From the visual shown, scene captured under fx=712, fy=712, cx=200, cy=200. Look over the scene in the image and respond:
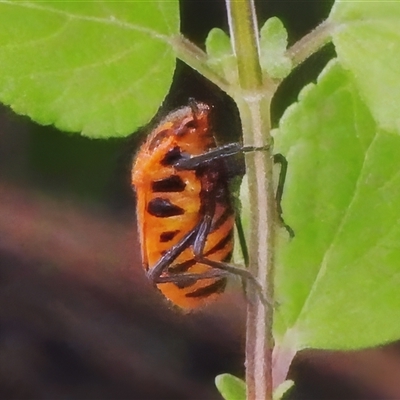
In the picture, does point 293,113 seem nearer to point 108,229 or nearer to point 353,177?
point 353,177

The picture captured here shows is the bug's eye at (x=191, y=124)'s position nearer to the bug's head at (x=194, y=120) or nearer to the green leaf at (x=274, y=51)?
the bug's head at (x=194, y=120)

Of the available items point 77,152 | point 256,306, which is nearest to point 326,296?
point 256,306

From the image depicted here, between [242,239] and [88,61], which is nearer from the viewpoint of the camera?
[88,61]

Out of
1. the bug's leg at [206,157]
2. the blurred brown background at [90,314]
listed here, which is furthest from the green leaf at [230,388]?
the blurred brown background at [90,314]

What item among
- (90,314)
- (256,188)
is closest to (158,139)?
(256,188)

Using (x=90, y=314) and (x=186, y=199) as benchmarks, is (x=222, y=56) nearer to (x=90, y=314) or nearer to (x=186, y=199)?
(x=186, y=199)

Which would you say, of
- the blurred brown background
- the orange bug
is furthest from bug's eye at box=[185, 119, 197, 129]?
the blurred brown background
